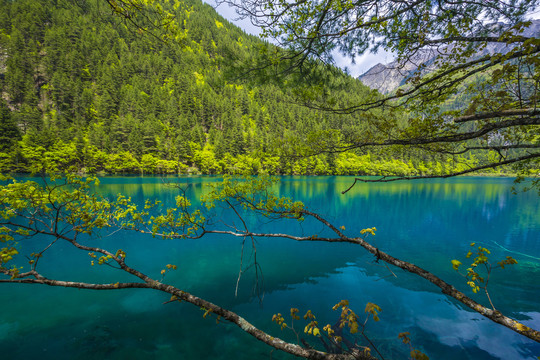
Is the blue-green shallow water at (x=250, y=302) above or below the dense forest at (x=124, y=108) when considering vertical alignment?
below

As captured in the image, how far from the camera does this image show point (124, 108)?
72.7 m

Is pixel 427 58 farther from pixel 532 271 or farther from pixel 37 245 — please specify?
pixel 37 245

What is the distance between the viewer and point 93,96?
76250 mm

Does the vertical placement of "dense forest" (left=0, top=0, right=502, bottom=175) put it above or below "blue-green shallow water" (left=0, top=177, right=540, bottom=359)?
above

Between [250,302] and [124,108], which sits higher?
[124,108]

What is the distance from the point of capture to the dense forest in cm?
5369

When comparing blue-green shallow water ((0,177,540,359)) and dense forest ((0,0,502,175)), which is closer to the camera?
blue-green shallow water ((0,177,540,359))

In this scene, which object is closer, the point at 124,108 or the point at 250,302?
the point at 250,302

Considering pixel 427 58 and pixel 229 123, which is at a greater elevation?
pixel 229 123

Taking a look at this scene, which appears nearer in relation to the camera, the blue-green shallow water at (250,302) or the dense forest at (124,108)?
the blue-green shallow water at (250,302)

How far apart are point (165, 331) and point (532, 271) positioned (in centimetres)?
1405

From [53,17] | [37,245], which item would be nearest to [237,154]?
[37,245]

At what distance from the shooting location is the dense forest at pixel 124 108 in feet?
176

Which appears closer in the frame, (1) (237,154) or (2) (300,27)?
(2) (300,27)
